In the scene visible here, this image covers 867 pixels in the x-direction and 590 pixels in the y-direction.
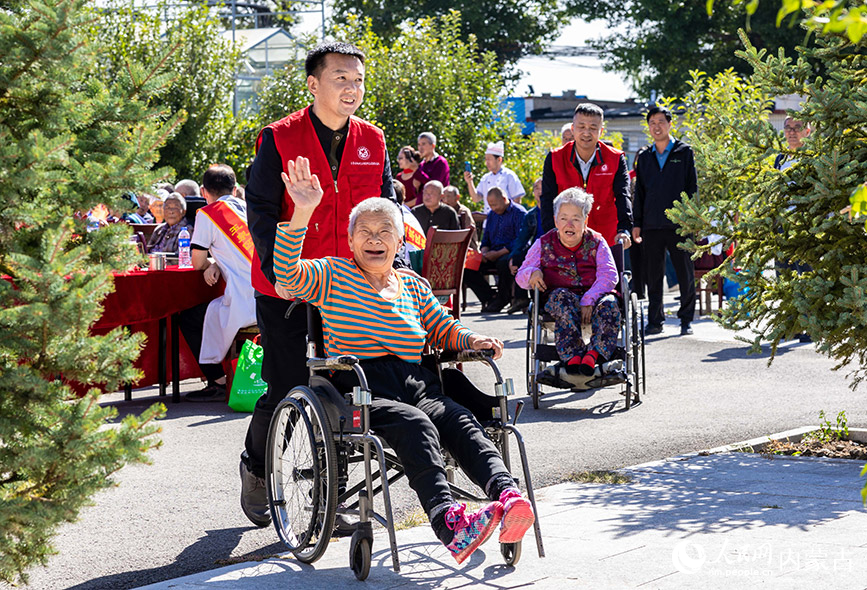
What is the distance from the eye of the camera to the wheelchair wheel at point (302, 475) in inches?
177

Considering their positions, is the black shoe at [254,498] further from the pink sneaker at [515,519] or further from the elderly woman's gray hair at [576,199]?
the elderly woman's gray hair at [576,199]

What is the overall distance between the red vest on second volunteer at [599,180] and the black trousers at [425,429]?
205 inches

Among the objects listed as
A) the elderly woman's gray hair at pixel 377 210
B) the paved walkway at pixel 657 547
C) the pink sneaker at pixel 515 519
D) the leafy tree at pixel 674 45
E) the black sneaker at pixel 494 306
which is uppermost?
the leafy tree at pixel 674 45

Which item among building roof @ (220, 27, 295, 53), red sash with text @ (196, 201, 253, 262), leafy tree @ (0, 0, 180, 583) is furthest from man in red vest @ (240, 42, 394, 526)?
building roof @ (220, 27, 295, 53)

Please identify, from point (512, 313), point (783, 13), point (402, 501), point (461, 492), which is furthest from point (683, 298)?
point (783, 13)

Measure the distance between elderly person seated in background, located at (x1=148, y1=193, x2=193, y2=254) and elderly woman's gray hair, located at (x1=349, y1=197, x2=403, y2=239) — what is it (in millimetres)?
6362

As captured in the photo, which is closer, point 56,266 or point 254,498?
point 56,266

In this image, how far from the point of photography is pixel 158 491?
20.4 feet

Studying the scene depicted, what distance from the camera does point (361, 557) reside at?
14.4ft

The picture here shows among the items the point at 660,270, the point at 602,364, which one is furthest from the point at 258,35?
the point at 602,364

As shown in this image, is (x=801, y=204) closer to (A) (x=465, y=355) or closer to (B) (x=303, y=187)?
(A) (x=465, y=355)

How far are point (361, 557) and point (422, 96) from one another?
18.7 m

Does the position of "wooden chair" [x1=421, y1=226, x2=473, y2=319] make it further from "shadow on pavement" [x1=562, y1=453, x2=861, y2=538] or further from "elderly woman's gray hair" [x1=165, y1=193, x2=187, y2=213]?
"shadow on pavement" [x1=562, y1=453, x2=861, y2=538]

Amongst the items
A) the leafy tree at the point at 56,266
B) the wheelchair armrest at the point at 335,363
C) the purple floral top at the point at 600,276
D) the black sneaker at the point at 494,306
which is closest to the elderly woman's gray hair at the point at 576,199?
the purple floral top at the point at 600,276
